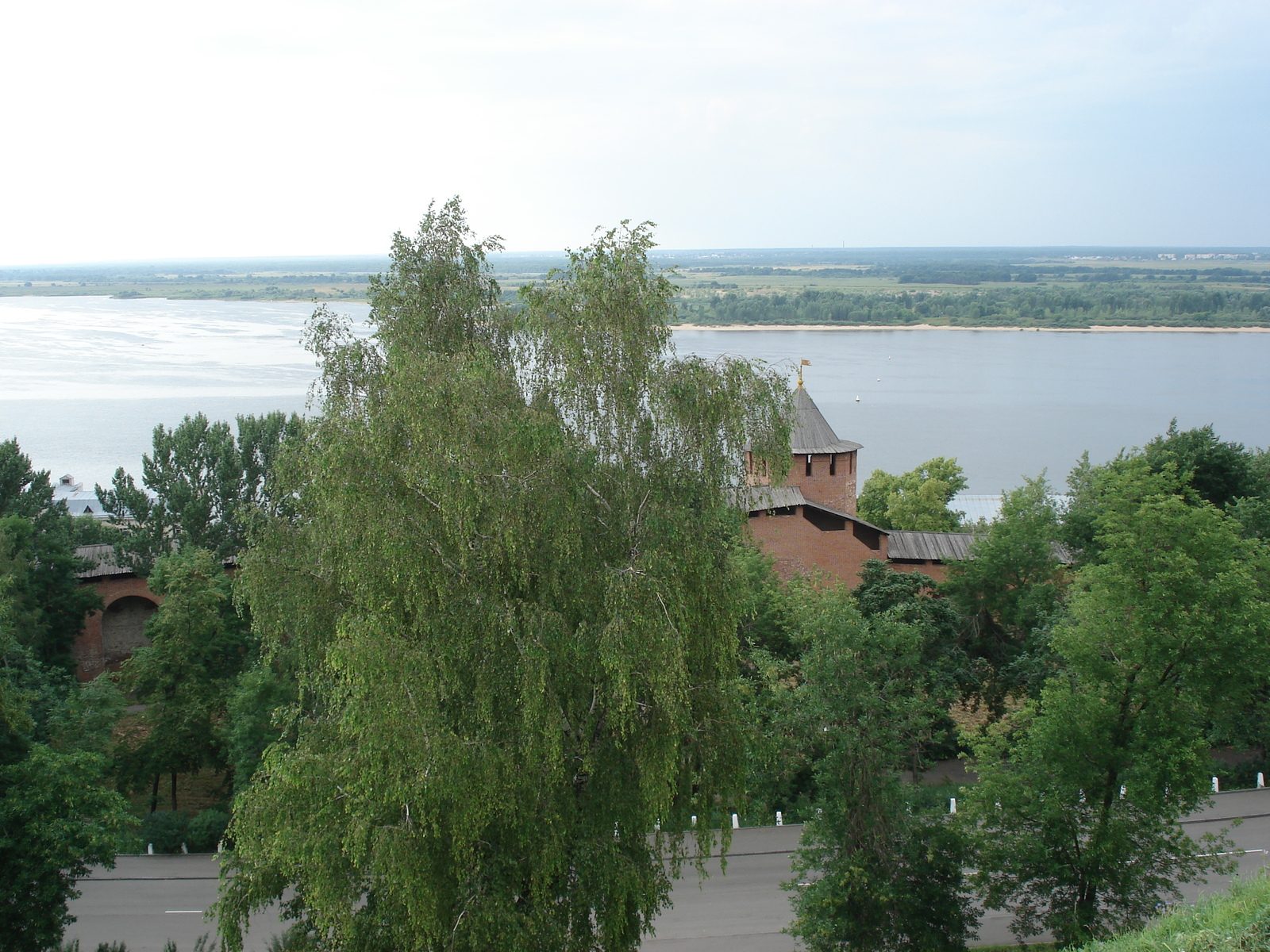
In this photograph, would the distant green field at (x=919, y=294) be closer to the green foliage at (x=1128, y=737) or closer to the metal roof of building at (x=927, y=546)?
the metal roof of building at (x=927, y=546)

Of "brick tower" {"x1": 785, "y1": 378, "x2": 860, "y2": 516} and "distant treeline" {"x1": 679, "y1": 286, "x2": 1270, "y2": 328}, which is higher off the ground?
"distant treeline" {"x1": 679, "y1": 286, "x2": 1270, "y2": 328}

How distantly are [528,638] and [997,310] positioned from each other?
115 m

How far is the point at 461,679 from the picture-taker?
6.84 m

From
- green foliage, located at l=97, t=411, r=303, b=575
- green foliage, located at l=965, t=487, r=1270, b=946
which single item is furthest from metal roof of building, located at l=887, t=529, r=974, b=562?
green foliage, located at l=97, t=411, r=303, b=575

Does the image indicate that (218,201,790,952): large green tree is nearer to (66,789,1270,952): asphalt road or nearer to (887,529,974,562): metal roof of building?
(66,789,1270,952): asphalt road

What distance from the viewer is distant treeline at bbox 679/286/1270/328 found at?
10019cm

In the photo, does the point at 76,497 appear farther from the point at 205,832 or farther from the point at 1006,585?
the point at 1006,585

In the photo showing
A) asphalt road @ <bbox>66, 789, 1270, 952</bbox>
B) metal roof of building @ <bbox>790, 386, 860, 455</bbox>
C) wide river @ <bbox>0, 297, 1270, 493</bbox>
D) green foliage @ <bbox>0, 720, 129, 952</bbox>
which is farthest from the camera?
wide river @ <bbox>0, 297, 1270, 493</bbox>

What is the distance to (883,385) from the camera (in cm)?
6400

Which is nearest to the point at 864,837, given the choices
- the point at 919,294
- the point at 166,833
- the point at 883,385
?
the point at 166,833

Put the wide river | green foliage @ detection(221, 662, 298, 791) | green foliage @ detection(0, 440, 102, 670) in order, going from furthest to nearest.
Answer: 1. the wide river
2. green foliage @ detection(0, 440, 102, 670)
3. green foliage @ detection(221, 662, 298, 791)

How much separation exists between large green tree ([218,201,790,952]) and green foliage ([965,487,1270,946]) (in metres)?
4.08

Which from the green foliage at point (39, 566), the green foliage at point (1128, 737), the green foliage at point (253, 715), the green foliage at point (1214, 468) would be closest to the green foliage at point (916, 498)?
the green foliage at point (1214, 468)

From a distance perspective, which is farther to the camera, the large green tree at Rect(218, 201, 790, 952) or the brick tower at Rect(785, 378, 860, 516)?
the brick tower at Rect(785, 378, 860, 516)
